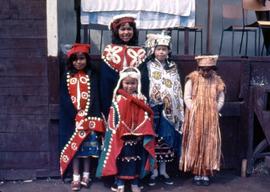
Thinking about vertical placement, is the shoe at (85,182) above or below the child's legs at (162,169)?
below

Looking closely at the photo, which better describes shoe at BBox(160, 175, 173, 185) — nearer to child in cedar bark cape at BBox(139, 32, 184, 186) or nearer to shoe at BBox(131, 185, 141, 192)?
child in cedar bark cape at BBox(139, 32, 184, 186)

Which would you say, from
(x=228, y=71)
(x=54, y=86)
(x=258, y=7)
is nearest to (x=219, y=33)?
(x=258, y=7)

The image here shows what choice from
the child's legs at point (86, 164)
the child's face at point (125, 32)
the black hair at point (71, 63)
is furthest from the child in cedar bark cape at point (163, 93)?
the child's legs at point (86, 164)

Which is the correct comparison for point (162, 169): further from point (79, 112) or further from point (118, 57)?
point (118, 57)

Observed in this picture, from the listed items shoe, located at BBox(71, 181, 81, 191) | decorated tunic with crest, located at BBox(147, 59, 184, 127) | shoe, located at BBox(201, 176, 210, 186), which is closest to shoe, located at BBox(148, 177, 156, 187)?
shoe, located at BBox(201, 176, 210, 186)

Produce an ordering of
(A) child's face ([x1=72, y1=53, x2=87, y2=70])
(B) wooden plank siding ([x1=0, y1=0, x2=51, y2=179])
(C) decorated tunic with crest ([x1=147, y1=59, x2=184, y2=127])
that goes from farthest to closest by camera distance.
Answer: (B) wooden plank siding ([x1=0, y1=0, x2=51, y2=179]), (C) decorated tunic with crest ([x1=147, y1=59, x2=184, y2=127]), (A) child's face ([x1=72, y1=53, x2=87, y2=70])

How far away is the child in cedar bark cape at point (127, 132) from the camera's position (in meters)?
4.67

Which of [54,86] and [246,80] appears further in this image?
[246,80]

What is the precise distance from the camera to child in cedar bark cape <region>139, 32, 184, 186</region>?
492cm

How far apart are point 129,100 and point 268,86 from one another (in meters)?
1.76

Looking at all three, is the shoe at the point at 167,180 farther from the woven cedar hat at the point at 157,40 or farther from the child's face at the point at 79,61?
the child's face at the point at 79,61

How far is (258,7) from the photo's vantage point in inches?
243

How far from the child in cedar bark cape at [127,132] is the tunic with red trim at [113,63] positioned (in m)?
0.17

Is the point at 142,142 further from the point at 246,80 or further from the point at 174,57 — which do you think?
the point at 246,80
